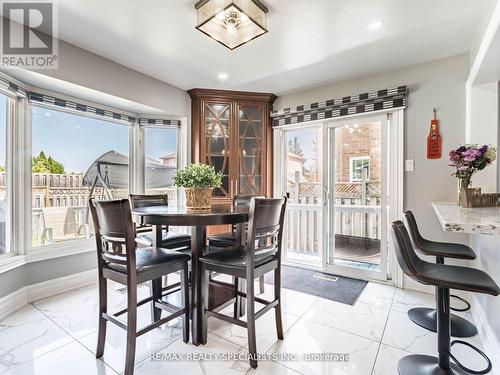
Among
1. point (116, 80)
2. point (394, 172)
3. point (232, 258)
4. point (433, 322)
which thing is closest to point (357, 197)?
point (394, 172)

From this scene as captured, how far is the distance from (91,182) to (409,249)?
3274 millimetres

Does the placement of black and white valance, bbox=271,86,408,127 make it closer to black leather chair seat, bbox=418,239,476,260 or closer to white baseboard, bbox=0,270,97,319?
black leather chair seat, bbox=418,239,476,260

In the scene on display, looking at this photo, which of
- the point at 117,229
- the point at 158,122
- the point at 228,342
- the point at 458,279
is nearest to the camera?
the point at 458,279

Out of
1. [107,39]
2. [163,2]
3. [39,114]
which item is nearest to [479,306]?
[163,2]

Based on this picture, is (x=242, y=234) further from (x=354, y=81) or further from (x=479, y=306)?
(x=354, y=81)

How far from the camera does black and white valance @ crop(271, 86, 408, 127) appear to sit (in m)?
2.73

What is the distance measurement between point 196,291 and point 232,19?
2.00 m

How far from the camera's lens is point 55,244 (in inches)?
106

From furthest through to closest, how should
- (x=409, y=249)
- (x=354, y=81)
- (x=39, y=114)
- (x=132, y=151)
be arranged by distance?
(x=132, y=151), (x=354, y=81), (x=39, y=114), (x=409, y=249)

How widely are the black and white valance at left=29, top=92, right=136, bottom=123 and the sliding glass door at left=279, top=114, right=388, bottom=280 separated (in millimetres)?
2103

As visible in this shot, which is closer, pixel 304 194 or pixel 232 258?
pixel 232 258

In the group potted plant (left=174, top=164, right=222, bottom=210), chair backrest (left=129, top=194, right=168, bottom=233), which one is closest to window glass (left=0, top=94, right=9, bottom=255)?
chair backrest (left=129, top=194, right=168, bottom=233)

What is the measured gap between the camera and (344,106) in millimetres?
3039

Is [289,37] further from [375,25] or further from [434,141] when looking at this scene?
[434,141]
